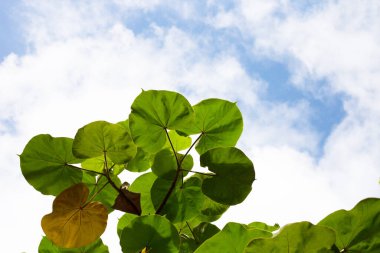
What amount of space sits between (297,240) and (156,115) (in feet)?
1.32

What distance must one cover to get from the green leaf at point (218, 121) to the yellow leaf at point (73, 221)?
0.81ft

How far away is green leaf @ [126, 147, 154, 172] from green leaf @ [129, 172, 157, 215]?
39 mm

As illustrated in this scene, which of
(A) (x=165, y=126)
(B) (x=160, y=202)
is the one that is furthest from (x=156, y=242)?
(A) (x=165, y=126)

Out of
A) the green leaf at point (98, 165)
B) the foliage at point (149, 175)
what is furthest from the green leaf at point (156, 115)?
the green leaf at point (98, 165)

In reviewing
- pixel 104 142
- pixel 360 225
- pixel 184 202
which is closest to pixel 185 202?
pixel 184 202

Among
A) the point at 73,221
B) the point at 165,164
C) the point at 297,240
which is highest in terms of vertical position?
the point at 165,164

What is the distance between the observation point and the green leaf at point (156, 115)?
2.56ft

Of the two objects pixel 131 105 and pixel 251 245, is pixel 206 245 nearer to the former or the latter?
pixel 251 245

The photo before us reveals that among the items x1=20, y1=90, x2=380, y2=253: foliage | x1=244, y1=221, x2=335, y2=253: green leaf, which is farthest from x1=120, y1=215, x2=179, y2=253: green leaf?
x1=244, y1=221, x2=335, y2=253: green leaf

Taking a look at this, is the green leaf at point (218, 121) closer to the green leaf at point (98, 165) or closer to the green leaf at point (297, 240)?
the green leaf at point (98, 165)

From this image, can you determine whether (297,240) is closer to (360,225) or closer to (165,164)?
(360,225)

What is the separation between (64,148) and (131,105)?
6.6 inches

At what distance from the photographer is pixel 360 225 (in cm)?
59

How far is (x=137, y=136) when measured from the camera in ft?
2.64
